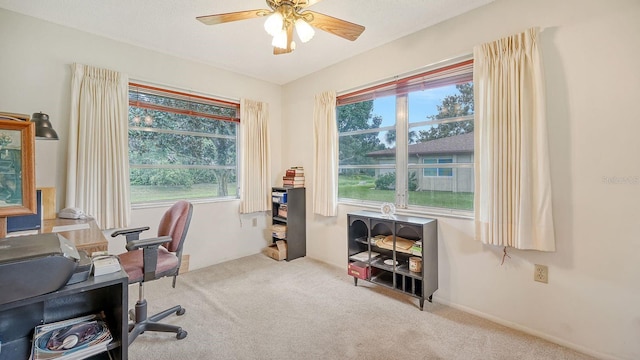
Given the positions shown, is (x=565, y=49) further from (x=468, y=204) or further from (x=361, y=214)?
(x=361, y=214)

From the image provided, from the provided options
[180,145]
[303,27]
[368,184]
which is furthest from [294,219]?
[303,27]

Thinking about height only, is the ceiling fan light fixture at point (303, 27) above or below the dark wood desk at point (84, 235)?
above

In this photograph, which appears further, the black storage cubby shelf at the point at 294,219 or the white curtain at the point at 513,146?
the black storage cubby shelf at the point at 294,219

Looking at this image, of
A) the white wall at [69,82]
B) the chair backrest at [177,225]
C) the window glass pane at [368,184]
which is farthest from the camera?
the window glass pane at [368,184]

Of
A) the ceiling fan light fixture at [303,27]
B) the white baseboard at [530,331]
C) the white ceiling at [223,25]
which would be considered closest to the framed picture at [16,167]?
the ceiling fan light fixture at [303,27]

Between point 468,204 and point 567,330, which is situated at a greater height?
point 468,204

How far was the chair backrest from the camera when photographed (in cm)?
219

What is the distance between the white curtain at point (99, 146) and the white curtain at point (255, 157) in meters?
1.32

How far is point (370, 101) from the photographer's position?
10.8 ft

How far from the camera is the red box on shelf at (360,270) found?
286 cm

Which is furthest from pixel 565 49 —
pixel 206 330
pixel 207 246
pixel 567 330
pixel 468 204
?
pixel 207 246

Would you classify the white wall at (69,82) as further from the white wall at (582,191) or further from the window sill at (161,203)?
the white wall at (582,191)

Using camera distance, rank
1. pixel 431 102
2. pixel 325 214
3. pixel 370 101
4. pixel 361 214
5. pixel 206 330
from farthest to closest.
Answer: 1. pixel 325 214
2. pixel 370 101
3. pixel 361 214
4. pixel 431 102
5. pixel 206 330

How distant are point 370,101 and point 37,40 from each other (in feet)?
10.6
